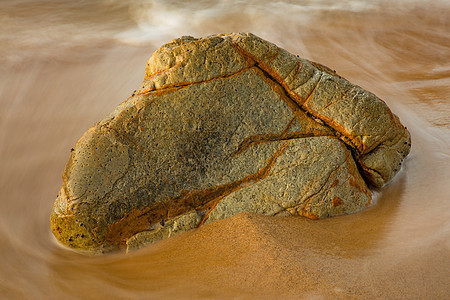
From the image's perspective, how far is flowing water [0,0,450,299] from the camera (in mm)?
3184

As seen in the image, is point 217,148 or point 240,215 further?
point 217,148

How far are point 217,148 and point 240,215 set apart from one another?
60cm

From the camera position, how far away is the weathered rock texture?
12.3ft

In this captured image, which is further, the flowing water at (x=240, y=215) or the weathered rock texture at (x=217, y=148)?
the weathered rock texture at (x=217, y=148)

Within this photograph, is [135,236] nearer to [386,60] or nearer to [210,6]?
[386,60]

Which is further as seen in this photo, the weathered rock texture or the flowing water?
the weathered rock texture

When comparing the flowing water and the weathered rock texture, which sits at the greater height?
the weathered rock texture

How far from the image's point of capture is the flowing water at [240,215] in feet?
10.4

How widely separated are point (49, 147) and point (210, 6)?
5.54m

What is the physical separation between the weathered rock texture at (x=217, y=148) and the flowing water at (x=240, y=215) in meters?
0.20

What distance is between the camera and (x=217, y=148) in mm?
3908

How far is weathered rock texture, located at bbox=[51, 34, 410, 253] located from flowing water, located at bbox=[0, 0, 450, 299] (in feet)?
0.65

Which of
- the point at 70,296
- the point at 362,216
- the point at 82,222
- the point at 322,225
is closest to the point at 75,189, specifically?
the point at 82,222

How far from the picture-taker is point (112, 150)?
378cm
